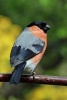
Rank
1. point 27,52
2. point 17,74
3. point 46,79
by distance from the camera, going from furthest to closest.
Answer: point 27,52 < point 17,74 < point 46,79

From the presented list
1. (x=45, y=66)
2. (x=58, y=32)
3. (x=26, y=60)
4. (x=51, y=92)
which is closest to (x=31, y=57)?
(x=26, y=60)

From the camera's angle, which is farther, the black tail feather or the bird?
the bird

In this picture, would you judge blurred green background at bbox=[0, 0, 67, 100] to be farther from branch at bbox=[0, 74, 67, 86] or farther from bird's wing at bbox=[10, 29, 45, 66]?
branch at bbox=[0, 74, 67, 86]

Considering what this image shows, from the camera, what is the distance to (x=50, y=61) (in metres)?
7.71

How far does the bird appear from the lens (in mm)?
4067

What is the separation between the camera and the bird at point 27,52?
4067 millimetres

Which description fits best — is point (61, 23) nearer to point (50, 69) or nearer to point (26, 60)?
point (50, 69)

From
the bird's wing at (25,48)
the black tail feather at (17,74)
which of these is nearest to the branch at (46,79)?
the black tail feather at (17,74)

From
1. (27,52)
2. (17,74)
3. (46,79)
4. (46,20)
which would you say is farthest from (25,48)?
(46,20)

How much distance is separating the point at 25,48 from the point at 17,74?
421mm

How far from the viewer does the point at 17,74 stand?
3898mm

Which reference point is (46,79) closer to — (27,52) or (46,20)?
(27,52)

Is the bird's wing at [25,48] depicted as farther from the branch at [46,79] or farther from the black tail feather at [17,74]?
the branch at [46,79]

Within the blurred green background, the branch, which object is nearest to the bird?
the branch
